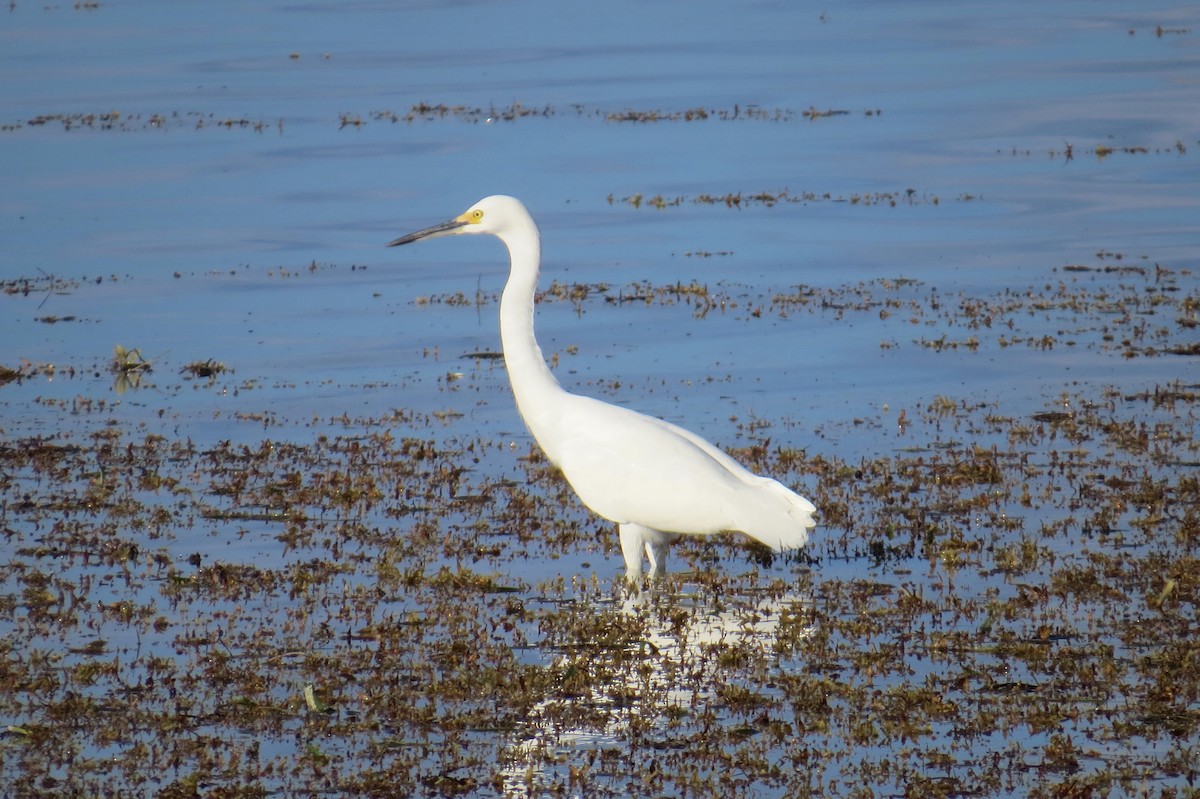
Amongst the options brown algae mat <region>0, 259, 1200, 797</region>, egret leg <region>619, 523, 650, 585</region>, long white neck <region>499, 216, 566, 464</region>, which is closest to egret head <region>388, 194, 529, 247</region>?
long white neck <region>499, 216, 566, 464</region>

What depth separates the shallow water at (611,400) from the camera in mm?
7488

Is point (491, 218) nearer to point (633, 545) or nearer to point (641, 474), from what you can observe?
point (641, 474)

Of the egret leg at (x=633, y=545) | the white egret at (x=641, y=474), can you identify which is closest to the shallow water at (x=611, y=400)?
the egret leg at (x=633, y=545)

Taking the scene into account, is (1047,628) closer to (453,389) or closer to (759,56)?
(453,389)

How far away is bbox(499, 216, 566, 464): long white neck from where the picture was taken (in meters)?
10.6

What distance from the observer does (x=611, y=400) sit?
578 inches

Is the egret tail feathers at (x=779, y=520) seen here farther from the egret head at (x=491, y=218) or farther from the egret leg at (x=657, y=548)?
the egret head at (x=491, y=218)

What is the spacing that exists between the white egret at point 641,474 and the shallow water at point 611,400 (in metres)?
0.33

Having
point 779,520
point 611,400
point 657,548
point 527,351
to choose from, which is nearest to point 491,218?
point 527,351

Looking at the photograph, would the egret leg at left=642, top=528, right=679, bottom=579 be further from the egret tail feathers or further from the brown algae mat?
the egret tail feathers

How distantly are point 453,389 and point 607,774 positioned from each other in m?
8.57

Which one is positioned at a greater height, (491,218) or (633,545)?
(491,218)

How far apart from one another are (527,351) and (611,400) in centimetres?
395

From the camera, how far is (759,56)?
1689 inches
